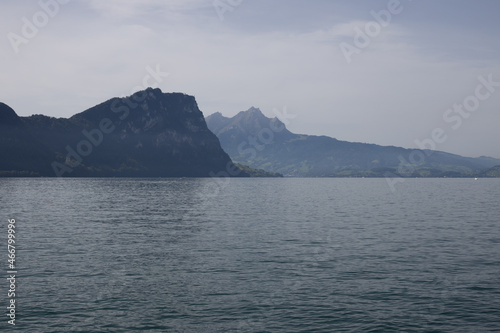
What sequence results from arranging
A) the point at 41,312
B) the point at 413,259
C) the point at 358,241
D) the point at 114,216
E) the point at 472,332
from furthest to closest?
the point at 114,216
the point at 358,241
the point at 413,259
the point at 41,312
the point at 472,332

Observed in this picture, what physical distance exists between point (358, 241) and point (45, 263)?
44243 mm

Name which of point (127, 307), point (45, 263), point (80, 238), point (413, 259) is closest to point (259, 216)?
point (80, 238)

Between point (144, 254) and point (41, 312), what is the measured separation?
23420 millimetres

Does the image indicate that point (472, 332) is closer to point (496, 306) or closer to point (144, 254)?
point (496, 306)

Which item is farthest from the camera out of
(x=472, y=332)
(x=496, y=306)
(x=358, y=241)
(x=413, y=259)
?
(x=358, y=241)

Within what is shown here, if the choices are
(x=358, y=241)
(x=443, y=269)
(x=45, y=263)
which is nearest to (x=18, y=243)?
(x=45, y=263)

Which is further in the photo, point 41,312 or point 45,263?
point 45,263

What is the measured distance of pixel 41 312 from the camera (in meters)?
33.1

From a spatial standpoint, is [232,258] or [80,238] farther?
[80,238]

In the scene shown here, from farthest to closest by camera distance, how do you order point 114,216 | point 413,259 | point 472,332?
point 114,216 < point 413,259 < point 472,332

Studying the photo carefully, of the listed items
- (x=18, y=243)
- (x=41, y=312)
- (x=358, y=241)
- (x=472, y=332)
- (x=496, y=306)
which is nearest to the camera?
(x=472, y=332)

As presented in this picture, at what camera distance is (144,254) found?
56438 mm

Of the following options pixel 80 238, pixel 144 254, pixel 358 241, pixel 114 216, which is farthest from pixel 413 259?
pixel 114 216

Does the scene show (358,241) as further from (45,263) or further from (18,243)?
(18,243)
